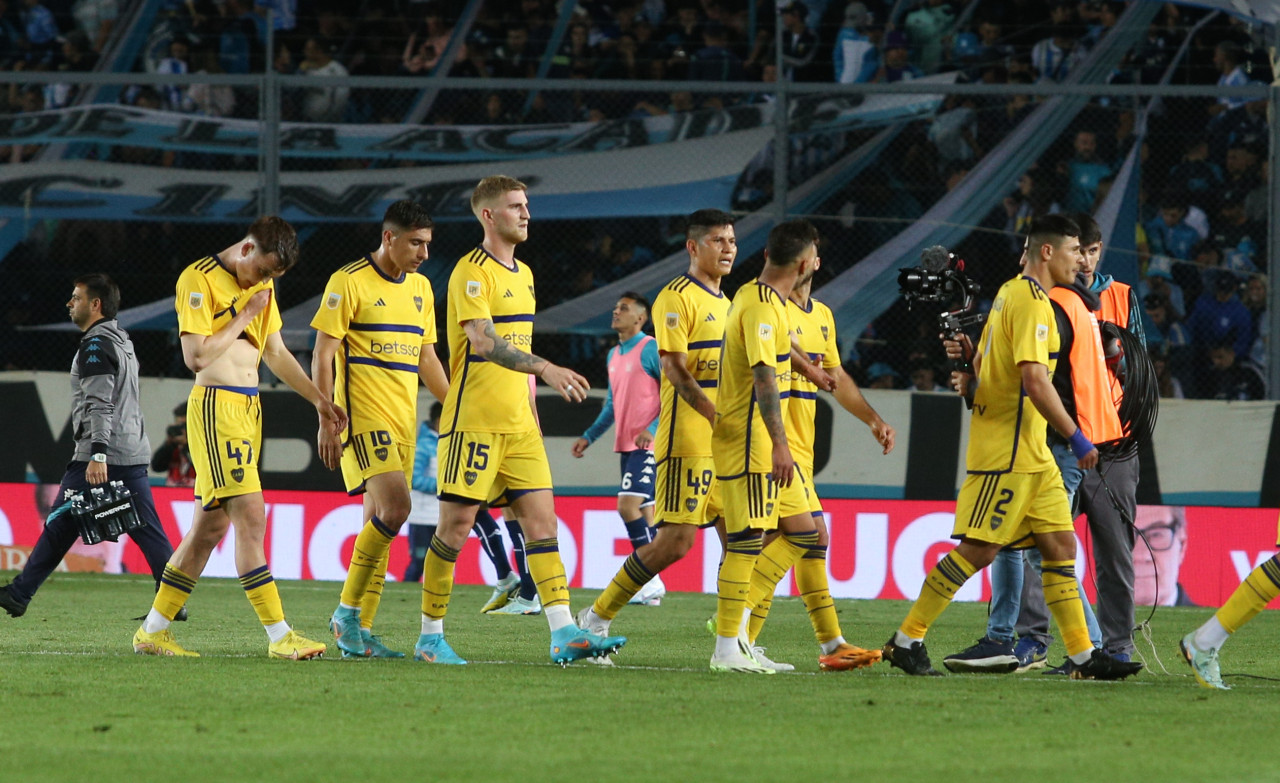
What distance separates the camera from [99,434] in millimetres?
10250

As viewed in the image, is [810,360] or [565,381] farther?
[810,360]

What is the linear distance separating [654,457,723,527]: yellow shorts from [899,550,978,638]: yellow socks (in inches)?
44.5

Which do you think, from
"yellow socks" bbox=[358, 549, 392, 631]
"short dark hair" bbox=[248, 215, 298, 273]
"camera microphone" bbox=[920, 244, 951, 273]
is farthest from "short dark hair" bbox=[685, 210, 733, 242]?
"yellow socks" bbox=[358, 549, 392, 631]

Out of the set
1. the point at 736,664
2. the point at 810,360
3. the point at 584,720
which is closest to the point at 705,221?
the point at 810,360

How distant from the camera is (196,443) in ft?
25.5

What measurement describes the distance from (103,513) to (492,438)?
3641mm

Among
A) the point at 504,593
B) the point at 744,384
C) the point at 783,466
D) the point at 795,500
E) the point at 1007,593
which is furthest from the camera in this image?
the point at 504,593

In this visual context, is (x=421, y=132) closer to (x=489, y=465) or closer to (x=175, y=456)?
(x=175, y=456)

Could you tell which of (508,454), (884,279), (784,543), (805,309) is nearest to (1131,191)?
(884,279)

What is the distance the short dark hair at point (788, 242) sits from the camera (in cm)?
749

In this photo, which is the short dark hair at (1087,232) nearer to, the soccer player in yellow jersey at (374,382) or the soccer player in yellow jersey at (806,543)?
the soccer player in yellow jersey at (806,543)

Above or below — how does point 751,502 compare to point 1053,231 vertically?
below

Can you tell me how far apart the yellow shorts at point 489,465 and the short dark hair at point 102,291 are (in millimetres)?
3467

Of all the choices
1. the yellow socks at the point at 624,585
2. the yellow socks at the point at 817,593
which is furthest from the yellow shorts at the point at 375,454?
the yellow socks at the point at 817,593
